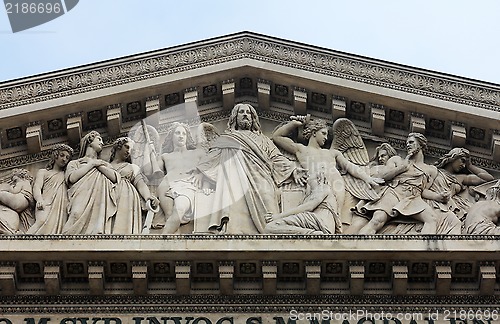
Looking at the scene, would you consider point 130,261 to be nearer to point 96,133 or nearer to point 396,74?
point 96,133

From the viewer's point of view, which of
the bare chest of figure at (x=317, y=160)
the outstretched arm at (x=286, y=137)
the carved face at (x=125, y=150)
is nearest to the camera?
the bare chest of figure at (x=317, y=160)

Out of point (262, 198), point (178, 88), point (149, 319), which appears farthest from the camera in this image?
point (178, 88)

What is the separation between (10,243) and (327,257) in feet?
15.1

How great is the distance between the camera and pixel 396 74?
25641mm

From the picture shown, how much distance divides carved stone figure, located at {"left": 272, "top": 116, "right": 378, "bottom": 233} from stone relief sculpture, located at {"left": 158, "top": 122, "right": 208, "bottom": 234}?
1430mm

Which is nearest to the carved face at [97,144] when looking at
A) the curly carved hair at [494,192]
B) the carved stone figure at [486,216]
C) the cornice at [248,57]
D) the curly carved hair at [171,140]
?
the cornice at [248,57]

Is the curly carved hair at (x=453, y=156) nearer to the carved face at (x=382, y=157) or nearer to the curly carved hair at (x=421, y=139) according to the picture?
the curly carved hair at (x=421, y=139)

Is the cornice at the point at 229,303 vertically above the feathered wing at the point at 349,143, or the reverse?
the feathered wing at the point at 349,143

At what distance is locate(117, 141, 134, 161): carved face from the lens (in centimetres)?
2472

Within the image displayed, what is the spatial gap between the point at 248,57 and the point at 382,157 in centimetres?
295

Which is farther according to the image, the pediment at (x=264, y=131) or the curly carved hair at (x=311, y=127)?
the curly carved hair at (x=311, y=127)

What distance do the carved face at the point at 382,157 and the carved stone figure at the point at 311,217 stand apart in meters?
1.20

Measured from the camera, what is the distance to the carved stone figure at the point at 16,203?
23.3 metres

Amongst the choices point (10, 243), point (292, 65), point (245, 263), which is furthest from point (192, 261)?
point (292, 65)
